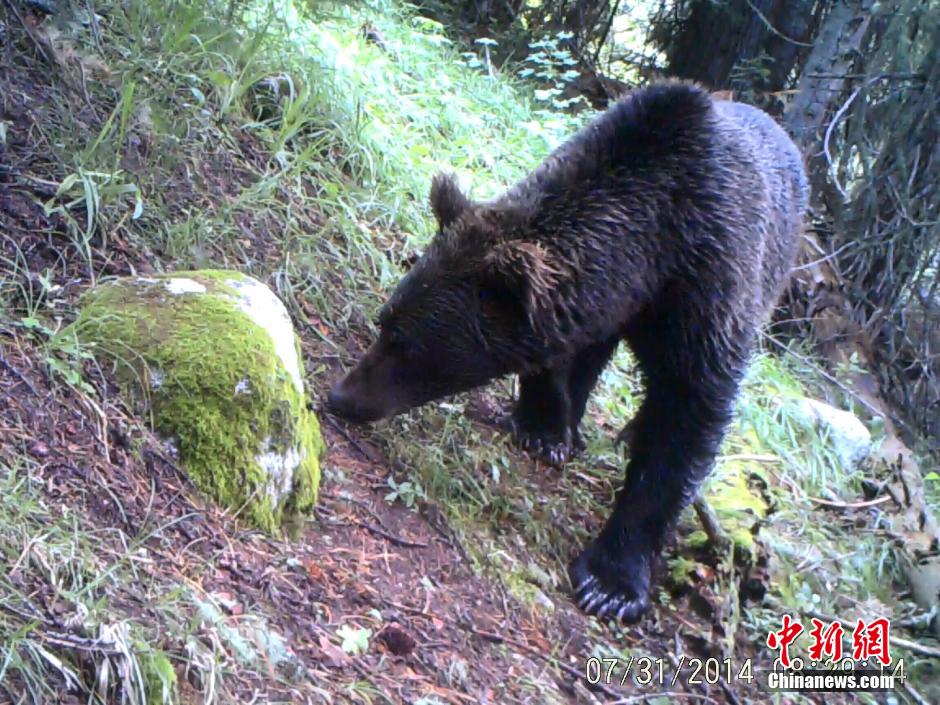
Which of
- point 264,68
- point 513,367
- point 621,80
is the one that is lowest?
point 513,367

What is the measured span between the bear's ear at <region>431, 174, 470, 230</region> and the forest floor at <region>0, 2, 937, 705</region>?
794 mm

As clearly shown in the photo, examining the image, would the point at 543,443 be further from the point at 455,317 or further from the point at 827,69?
the point at 827,69

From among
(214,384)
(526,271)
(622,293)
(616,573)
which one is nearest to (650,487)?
(616,573)

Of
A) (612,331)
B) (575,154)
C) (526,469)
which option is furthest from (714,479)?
(575,154)

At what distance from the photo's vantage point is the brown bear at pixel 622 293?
3.90 metres

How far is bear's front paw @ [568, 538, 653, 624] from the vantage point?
4.23 metres

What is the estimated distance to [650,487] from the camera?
4297 millimetres

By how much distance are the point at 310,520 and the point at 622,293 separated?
1482mm

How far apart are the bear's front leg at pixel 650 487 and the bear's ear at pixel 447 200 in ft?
3.63

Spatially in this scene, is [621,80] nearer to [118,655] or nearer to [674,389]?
[674,389]

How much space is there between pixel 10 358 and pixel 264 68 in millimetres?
2752

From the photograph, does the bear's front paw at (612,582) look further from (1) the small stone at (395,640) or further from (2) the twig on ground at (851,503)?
(2) the twig on ground at (851,503)

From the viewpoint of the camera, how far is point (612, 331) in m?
4.10
